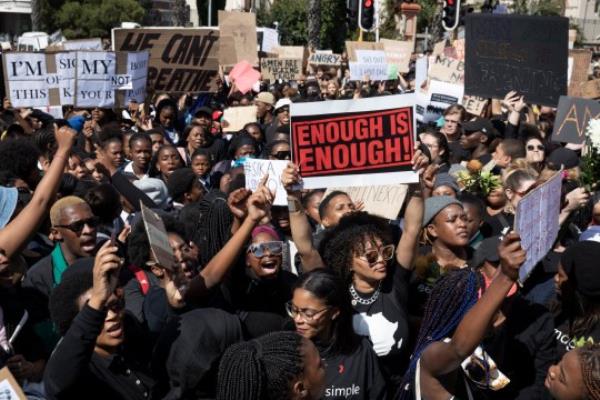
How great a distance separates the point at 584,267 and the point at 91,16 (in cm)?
→ 5061

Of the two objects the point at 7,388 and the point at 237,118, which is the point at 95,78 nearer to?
the point at 237,118

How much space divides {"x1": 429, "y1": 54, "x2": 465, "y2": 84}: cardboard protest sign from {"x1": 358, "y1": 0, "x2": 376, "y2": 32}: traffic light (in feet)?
16.1

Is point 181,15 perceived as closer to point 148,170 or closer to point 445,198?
point 148,170

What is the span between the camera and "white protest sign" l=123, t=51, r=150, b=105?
36.4 ft

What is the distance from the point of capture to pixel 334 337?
384 cm

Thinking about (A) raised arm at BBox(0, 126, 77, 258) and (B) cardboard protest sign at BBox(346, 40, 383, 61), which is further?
(B) cardboard protest sign at BBox(346, 40, 383, 61)

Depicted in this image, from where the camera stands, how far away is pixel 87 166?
7.70 m

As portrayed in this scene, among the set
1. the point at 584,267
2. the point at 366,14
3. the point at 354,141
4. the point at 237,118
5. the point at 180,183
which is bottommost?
the point at 237,118

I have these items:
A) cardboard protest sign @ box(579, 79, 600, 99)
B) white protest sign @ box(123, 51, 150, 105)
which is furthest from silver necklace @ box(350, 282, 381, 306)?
cardboard protest sign @ box(579, 79, 600, 99)

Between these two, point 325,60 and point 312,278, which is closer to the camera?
point 312,278

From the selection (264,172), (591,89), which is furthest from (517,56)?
(264,172)

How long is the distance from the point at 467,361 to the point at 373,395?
0.44 metres

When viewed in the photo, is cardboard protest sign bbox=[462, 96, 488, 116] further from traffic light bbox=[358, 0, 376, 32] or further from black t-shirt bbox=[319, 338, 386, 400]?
black t-shirt bbox=[319, 338, 386, 400]

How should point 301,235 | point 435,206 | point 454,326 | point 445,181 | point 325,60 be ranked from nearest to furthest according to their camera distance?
point 454,326 < point 301,235 < point 435,206 < point 445,181 < point 325,60
